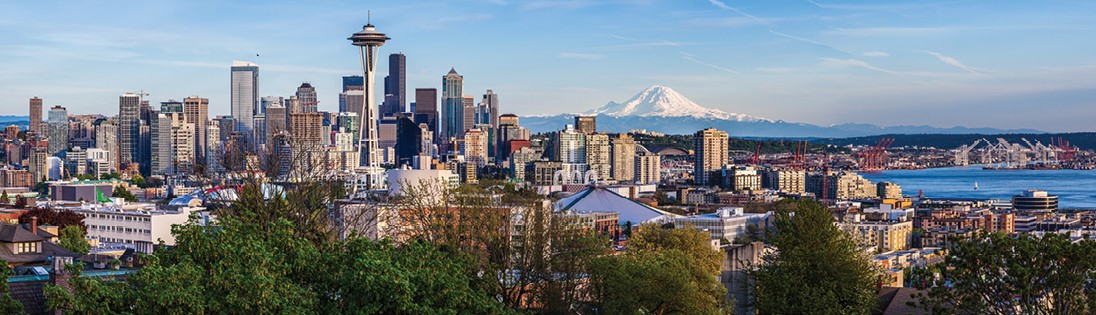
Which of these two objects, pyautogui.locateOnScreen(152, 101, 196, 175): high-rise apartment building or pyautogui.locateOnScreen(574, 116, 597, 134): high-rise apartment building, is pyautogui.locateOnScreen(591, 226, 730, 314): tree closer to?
pyautogui.locateOnScreen(152, 101, 196, 175): high-rise apartment building

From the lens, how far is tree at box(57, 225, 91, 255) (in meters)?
31.6

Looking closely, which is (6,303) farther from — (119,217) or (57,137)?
(57,137)

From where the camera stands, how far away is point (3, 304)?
10.3m

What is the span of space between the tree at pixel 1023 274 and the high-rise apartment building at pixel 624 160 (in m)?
135

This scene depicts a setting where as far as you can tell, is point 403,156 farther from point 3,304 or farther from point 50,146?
point 3,304

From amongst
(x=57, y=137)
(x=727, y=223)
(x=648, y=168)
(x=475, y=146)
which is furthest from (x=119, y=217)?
(x=475, y=146)

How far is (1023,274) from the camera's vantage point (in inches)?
Result: 483

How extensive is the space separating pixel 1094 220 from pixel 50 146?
128549 millimetres

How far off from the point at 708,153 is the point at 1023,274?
12657 centimetres

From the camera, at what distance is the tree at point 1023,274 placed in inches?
488

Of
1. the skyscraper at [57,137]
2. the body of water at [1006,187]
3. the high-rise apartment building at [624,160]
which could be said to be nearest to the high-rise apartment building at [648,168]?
the high-rise apartment building at [624,160]

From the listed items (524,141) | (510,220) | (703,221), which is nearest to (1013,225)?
(703,221)

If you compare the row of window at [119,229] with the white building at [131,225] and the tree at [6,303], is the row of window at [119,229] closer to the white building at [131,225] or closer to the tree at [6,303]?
the white building at [131,225]

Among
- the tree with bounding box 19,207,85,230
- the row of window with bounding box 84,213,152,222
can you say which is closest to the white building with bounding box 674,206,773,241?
the row of window with bounding box 84,213,152,222
